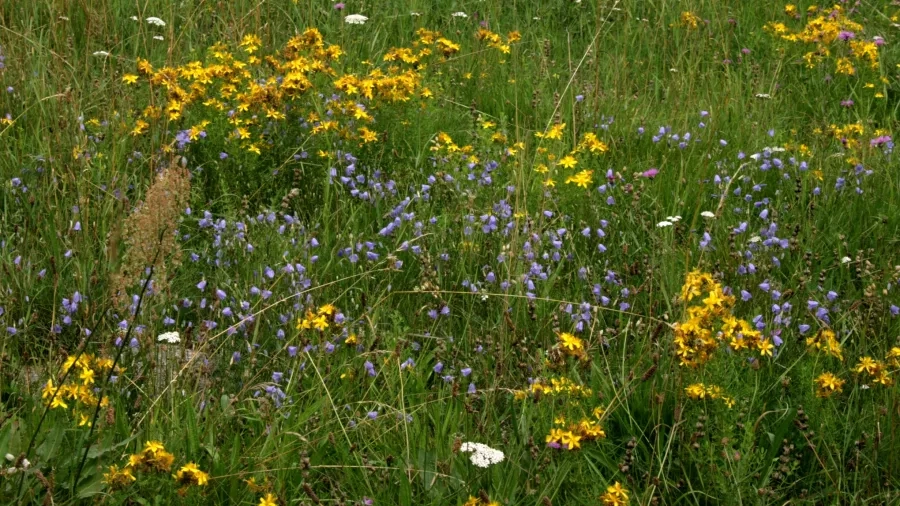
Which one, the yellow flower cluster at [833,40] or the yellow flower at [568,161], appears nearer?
the yellow flower at [568,161]

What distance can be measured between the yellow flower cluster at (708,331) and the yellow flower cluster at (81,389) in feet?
3.96

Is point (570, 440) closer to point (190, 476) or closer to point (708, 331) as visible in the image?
point (708, 331)

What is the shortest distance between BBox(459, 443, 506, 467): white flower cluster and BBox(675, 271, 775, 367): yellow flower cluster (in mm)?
460

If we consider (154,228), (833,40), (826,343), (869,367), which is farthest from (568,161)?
(833,40)

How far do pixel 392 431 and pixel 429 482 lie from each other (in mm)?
239

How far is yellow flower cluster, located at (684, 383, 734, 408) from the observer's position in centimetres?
220

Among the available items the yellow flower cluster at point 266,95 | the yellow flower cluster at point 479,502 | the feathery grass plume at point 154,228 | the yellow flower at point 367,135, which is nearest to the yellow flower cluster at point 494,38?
the yellow flower cluster at point 266,95

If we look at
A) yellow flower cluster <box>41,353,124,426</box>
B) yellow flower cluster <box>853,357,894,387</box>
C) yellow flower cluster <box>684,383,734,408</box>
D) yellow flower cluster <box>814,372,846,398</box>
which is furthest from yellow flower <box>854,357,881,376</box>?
yellow flower cluster <box>41,353,124,426</box>

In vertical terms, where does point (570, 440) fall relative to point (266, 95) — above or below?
above

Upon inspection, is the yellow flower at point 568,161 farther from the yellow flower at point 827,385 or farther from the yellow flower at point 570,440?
the yellow flower at point 570,440

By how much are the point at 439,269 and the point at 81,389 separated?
1.22m

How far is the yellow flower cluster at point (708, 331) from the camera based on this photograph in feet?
7.11

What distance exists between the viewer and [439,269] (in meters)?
3.05

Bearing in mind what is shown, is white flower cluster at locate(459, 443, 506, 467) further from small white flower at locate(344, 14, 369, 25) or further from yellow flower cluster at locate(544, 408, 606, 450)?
small white flower at locate(344, 14, 369, 25)
